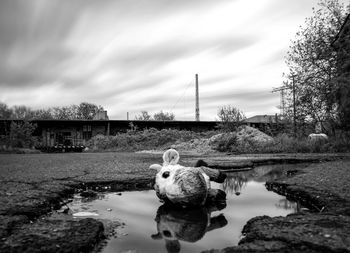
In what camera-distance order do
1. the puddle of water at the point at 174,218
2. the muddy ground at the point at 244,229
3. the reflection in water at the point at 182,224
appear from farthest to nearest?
the reflection in water at the point at 182,224 → the puddle of water at the point at 174,218 → the muddy ground at the point at 244,229

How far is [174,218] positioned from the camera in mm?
2805

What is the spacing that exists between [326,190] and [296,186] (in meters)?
0.48

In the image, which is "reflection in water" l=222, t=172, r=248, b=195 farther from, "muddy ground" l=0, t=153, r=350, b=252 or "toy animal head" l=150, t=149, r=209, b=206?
"toy animal head" l=150, t=149, r=209, b=206

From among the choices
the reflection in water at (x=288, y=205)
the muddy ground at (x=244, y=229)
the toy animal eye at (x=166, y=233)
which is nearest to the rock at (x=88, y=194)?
the muddy ground at (x=244, y=229)

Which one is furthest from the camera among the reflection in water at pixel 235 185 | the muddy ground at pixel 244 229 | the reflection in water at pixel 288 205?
the reflection in water at pixel 235 185

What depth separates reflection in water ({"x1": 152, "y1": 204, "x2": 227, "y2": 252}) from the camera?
227cm

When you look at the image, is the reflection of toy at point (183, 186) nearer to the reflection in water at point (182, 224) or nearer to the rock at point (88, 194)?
the reflection in water at point (182, 224)

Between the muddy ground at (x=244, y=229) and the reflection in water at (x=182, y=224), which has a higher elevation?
the muddy ground at (x=244, y=229)

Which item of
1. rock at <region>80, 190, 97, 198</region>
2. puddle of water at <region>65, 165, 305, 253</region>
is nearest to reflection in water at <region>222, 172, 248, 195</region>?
puddle of water at <region>65, 165, 305, 253</region>

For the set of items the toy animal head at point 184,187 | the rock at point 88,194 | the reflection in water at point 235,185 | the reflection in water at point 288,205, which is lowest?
the reflection in water at point 235,185

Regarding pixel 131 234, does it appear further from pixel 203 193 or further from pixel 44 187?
pixel 44 187

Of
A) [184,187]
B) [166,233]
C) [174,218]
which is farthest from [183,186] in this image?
[166,233]

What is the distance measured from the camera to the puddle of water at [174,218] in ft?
7.00

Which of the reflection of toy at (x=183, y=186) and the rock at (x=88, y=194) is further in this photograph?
the rock at (x=88, y=194)
